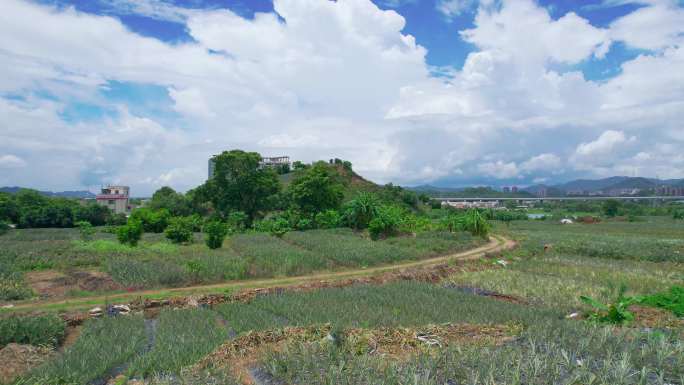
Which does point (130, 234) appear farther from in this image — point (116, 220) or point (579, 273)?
point (116, 220)

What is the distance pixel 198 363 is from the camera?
7105 mm

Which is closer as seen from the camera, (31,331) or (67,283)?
(31,331)

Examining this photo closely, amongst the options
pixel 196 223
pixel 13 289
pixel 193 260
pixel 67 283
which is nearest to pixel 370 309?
pixel 193 260

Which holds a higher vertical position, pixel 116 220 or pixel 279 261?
pixel 279 261

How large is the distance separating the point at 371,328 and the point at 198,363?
3.67 meters

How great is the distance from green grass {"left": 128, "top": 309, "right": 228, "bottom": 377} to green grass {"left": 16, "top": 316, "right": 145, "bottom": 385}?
43 centimetres

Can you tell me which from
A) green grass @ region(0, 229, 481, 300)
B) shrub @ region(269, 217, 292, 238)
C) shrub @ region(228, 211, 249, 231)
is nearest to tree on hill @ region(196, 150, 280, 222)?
shrub @ region(228, 211, 249, 231)

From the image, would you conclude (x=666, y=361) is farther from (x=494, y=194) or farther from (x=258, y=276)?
(x=494, y=194)

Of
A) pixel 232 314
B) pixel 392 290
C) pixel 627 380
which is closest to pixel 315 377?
pixel 627 380

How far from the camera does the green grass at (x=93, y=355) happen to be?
6688 millimetres

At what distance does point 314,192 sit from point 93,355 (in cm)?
3256

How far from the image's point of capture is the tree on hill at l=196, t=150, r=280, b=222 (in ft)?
135

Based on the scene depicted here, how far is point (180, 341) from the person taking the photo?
8.40 metres

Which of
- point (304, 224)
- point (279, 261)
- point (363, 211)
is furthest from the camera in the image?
point (304, 224)
